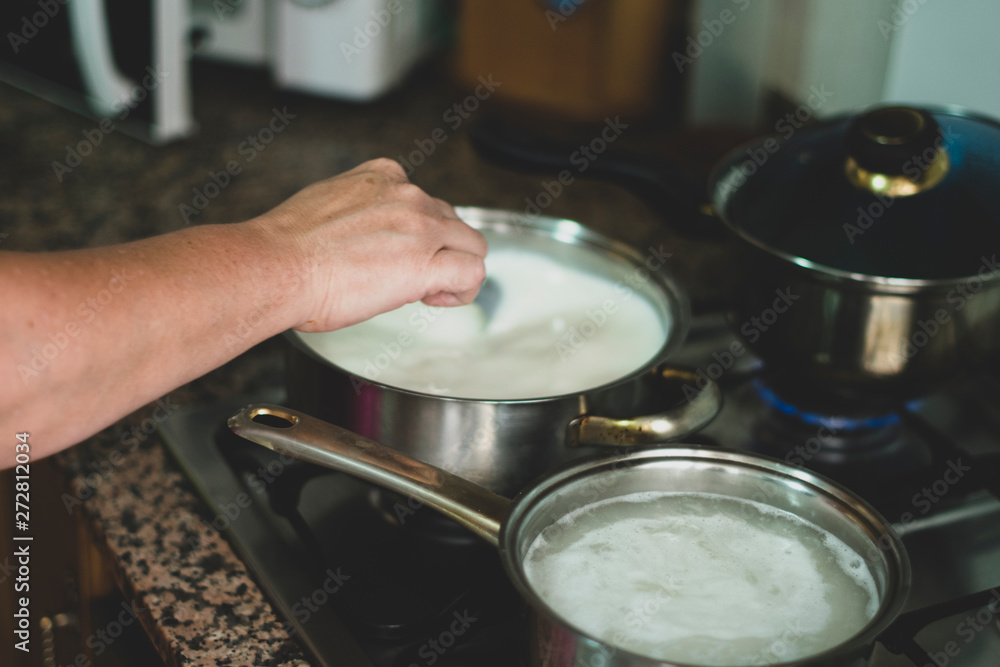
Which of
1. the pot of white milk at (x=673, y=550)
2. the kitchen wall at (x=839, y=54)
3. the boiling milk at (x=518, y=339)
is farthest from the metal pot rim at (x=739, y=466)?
the kitchen wall at (x=839, y=54)

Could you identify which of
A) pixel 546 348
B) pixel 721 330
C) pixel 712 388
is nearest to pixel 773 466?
pixel 712 388

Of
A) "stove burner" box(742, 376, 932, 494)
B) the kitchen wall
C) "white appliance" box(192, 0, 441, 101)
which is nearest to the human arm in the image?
"stove burner" box(742, 376, 932, 494)

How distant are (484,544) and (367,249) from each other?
0.21 meters

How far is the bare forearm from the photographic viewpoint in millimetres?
465

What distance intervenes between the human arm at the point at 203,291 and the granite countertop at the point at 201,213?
0.15m

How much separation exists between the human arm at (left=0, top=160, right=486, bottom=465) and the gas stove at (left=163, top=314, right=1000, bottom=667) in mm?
144

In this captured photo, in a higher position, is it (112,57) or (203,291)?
(203,291)

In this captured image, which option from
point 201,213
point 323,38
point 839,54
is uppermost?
point 839,54

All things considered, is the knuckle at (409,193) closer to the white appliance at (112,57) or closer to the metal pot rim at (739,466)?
the metal pot rim at (739,466)

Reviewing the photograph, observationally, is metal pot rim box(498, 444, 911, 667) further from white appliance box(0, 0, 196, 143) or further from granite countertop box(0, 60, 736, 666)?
white appliance box(0, 0, 196, 143)

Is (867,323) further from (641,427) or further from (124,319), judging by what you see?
(124,319)

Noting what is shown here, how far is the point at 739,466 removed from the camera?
55 centimetres

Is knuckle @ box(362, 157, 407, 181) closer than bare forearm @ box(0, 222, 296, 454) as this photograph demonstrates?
No

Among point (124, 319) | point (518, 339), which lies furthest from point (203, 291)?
point (518, 339)
